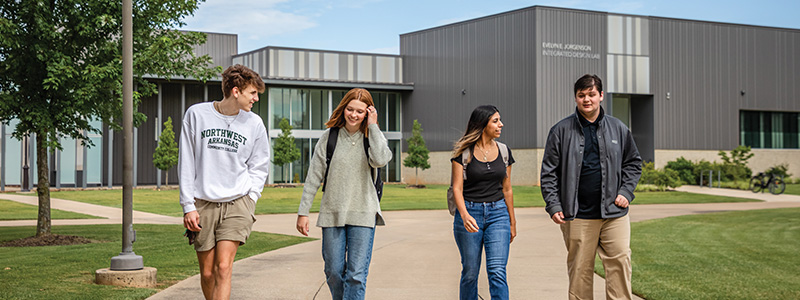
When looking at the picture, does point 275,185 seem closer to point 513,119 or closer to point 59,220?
point 513,119

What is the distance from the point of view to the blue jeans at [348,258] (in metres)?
5.45

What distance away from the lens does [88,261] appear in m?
10.7

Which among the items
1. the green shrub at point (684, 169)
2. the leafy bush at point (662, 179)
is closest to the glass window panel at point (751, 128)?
the green shrub at point (684, 169)

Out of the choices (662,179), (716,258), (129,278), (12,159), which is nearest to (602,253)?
(129,278)

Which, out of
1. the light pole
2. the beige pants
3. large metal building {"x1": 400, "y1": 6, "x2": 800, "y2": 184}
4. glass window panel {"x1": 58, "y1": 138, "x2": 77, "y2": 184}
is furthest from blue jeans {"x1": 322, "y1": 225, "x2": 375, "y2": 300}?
glass window panel {"x1": 58, "y1": 138, "x2": 77, "y2": 184}

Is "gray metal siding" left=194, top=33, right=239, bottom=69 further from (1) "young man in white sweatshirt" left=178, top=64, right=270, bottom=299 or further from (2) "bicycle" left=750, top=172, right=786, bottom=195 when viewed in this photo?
(1) "young man in white sweatshirt" left=178, top=64, right=270, bottom=299

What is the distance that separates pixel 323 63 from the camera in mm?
47594

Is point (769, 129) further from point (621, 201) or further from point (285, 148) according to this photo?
point (621, 201)

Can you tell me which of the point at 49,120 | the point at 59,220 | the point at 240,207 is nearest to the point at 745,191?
the point at 59,220

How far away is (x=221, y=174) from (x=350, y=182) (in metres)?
0.89

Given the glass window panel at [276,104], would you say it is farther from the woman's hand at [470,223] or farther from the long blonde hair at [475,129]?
the woman's hand at [470,223]

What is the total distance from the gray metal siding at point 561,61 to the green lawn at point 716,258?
2205cm

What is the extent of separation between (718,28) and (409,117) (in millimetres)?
19318

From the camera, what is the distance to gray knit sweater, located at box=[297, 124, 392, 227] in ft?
18.0
